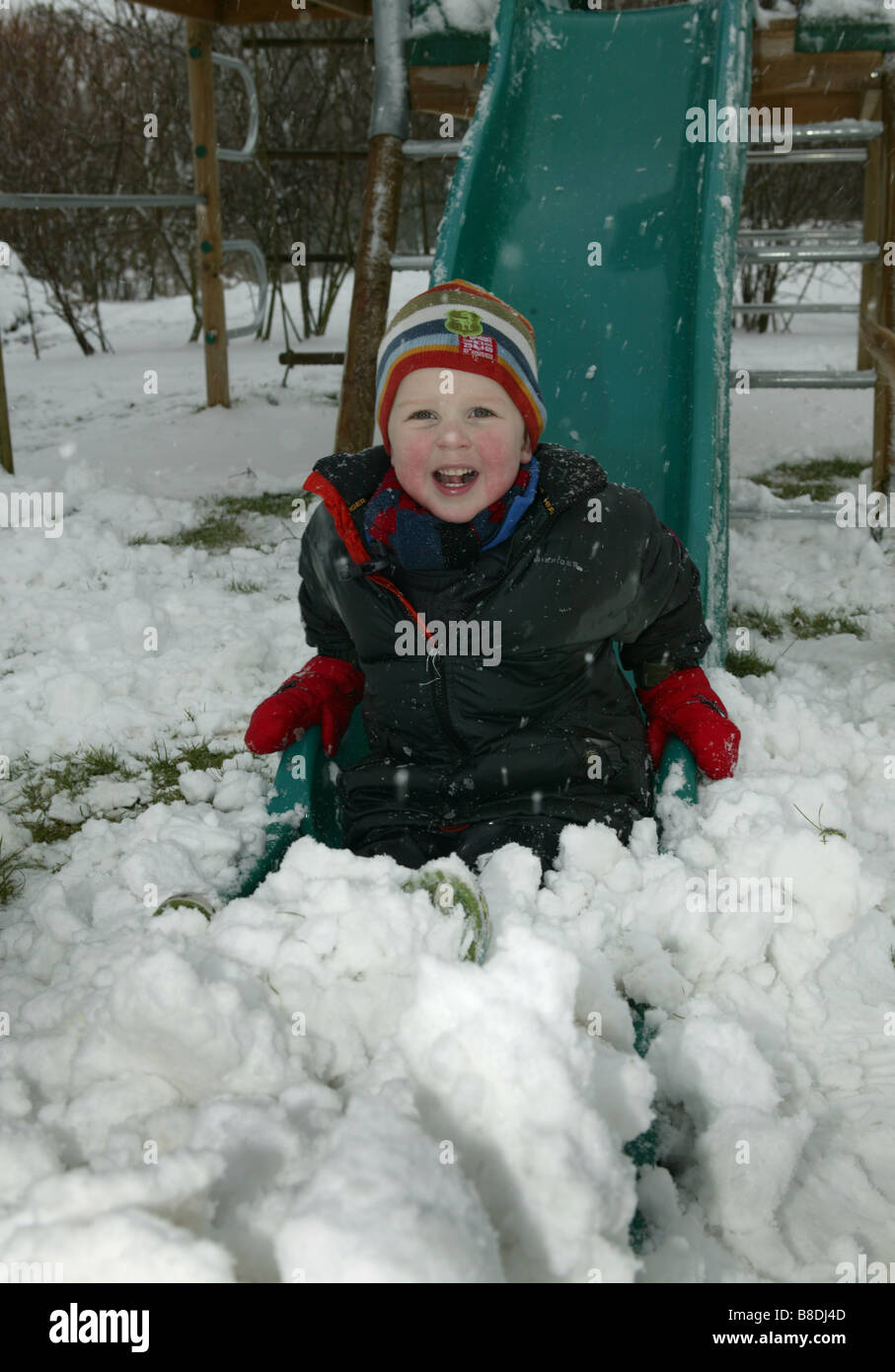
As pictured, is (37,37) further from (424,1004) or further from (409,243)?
(424,1004)

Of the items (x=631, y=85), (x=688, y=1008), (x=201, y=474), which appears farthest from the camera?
(x=201, y=474)

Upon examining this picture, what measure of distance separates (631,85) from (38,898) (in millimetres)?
2910

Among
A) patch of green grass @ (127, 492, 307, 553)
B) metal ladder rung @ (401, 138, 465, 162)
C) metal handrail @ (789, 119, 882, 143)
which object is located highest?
metal handrail @ (789, 119, 882, 143)

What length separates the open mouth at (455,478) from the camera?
192 cm

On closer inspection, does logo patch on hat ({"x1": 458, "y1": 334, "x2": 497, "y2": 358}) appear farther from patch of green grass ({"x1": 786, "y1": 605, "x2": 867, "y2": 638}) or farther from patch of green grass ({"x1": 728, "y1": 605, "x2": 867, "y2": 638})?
patch of green grass ({"x1": 786, "y1": 605, "x2": 867, "y2": 638})

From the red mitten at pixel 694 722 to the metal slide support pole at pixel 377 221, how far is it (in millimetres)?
2052

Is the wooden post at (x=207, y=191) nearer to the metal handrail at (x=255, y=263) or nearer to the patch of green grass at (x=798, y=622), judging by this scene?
the metal handrail at (x=255, y=263)

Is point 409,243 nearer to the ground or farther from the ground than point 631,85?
farther from the ground

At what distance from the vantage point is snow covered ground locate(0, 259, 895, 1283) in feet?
3.64

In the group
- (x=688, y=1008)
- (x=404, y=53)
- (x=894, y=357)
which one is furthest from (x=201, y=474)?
(x=688, y=1008)

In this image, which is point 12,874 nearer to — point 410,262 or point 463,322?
point 463,322

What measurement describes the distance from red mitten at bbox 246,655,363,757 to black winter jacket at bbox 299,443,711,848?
6.5 inches

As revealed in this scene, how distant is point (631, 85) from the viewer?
11.1 feet

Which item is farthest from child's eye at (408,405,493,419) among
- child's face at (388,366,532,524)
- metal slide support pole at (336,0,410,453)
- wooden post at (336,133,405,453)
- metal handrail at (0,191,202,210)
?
metal handrail at (0,191,202,210)
